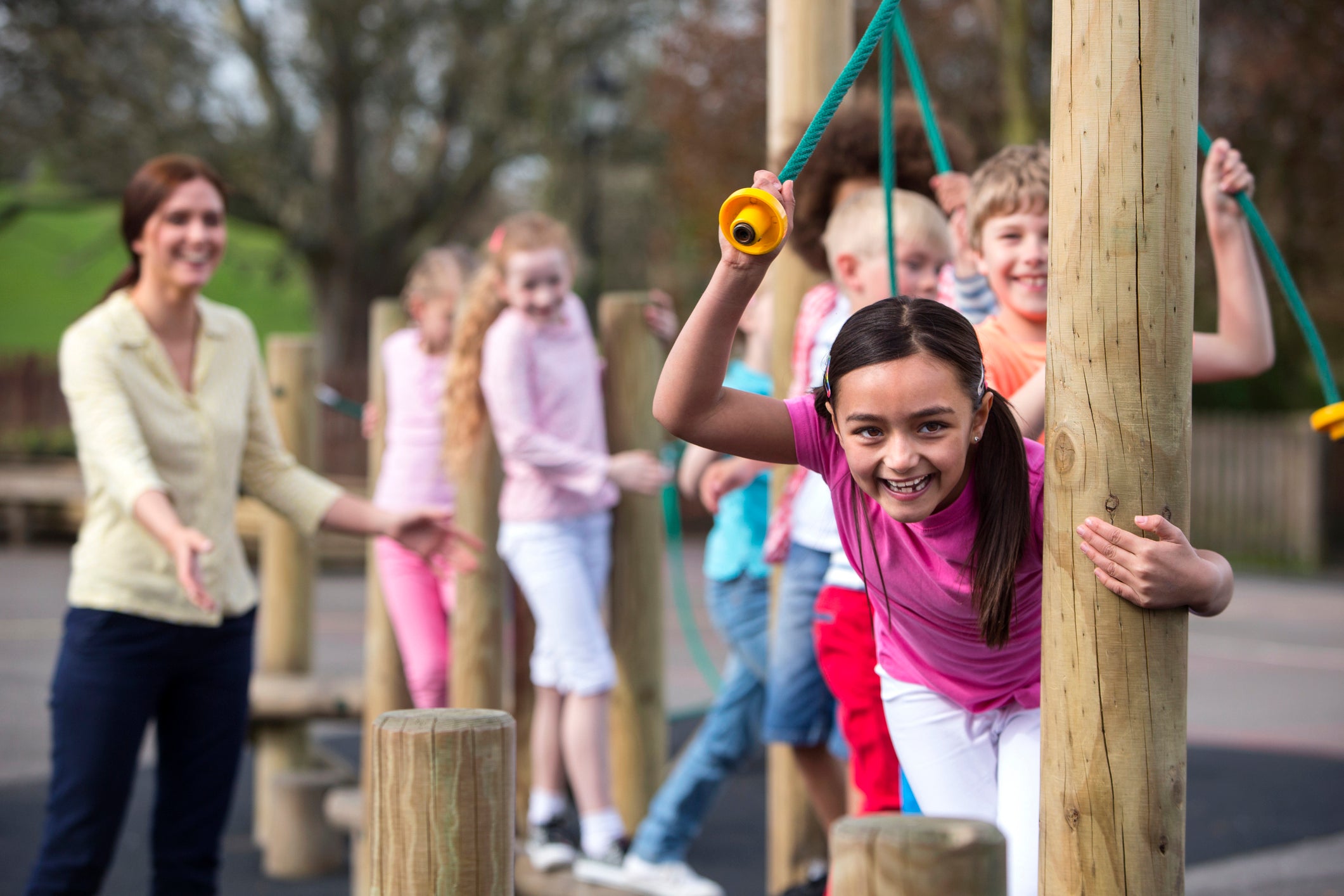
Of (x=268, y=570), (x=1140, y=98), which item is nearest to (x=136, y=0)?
(x=268, y=570)

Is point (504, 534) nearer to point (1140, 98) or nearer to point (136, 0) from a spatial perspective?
point (1140, 98)

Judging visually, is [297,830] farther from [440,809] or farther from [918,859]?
[918,859]

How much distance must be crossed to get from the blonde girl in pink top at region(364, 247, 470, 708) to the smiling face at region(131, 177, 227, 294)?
110cm

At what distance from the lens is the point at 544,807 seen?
12.7 feet

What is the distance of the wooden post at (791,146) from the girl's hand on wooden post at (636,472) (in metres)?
0.45

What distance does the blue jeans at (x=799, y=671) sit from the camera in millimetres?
3229

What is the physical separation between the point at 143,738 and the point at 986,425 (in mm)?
1915

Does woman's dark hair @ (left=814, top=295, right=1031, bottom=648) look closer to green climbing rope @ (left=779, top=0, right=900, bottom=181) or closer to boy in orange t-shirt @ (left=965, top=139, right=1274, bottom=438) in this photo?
green climbing rope @ (left=779, top=0, right=900, bottom=181)

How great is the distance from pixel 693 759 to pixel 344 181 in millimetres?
14600

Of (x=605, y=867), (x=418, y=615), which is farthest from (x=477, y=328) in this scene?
(x=605, y=867)

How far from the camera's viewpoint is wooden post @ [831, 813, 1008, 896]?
50.4 inches

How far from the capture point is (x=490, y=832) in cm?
167

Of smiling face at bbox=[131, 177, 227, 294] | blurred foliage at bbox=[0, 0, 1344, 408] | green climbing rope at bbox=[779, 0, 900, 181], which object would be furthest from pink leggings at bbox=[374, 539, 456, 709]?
blurred foliage at bbox=[0, 0, 1344, 408]

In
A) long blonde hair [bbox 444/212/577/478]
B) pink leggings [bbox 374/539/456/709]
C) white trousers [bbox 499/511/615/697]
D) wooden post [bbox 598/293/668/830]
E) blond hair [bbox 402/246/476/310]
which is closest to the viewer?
white trousers [bbox 499/511/615/697]
